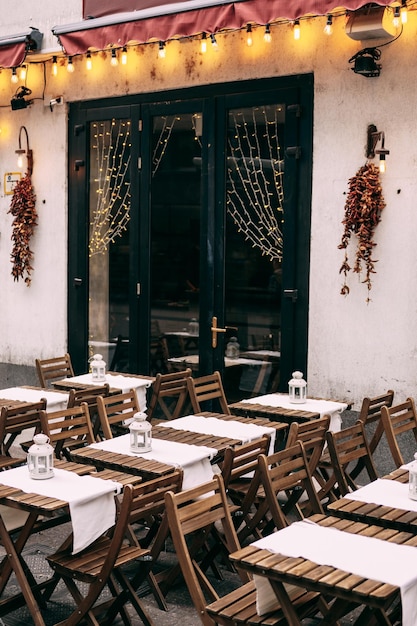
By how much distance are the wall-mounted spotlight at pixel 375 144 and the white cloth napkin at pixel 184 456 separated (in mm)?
3375

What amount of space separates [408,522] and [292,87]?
534cm

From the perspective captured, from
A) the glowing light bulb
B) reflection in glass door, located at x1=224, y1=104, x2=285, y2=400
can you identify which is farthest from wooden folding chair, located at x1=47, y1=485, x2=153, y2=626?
the glowing light bulb

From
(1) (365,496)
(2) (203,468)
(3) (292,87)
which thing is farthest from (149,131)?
(1) (365,496)

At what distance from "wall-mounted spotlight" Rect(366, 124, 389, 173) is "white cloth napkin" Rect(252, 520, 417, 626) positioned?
4485mm

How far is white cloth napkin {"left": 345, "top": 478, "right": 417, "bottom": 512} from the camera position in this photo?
5070mm

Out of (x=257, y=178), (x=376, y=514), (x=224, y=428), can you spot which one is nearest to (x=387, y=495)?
(x=376, y=514)

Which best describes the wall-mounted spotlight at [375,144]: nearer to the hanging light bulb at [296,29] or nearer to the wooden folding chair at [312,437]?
the hanging light bulb at [296,29]

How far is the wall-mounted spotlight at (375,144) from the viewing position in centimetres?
816

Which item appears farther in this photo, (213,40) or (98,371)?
(98,371)

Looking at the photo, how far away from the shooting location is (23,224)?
1101 centimetres

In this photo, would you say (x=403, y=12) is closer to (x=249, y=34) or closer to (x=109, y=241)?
(x=249, y=34)

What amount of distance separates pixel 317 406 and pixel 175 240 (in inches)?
120

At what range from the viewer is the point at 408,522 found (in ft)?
15.4

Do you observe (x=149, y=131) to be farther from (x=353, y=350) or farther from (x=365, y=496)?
(x=365, y=496)
